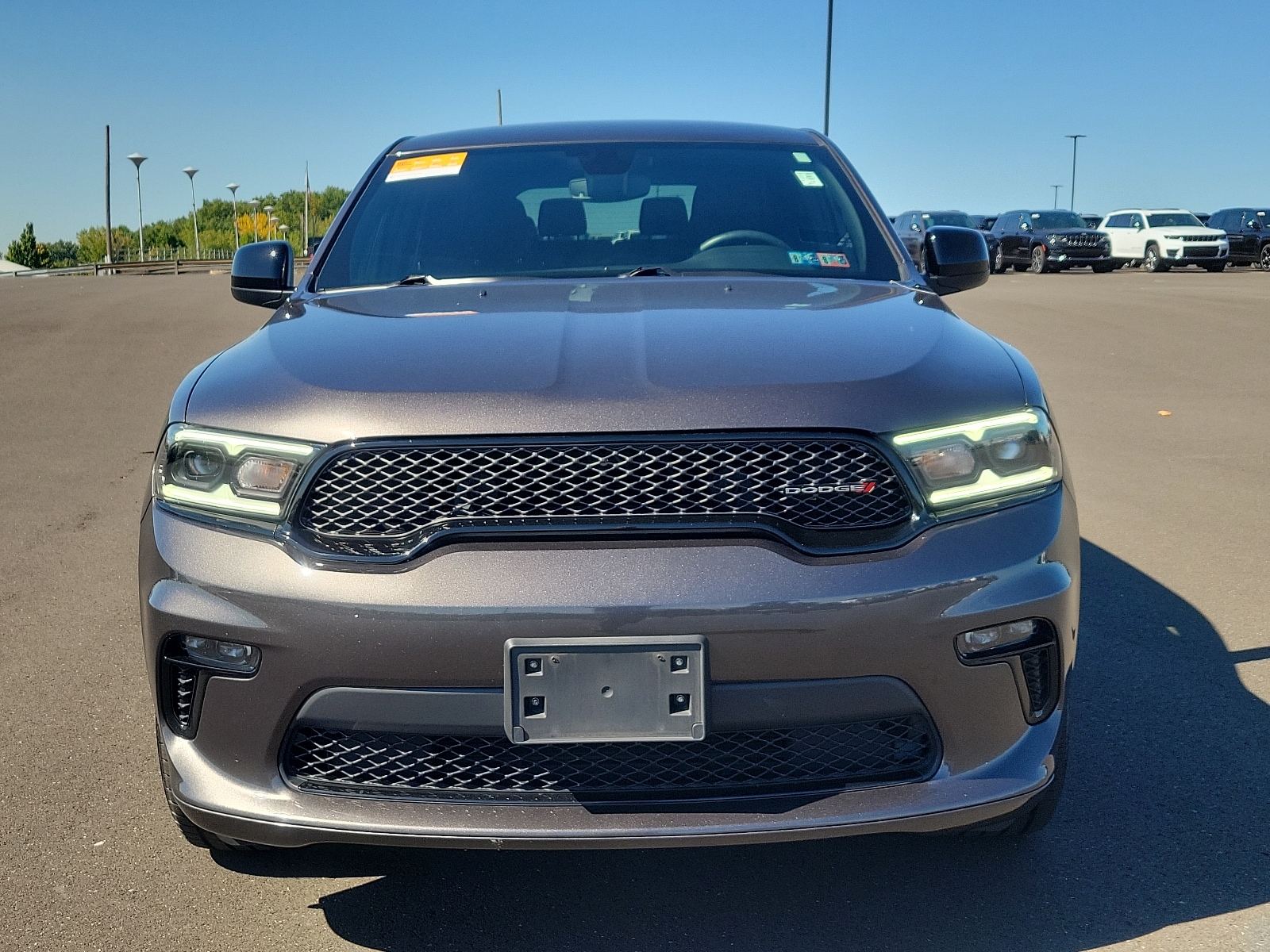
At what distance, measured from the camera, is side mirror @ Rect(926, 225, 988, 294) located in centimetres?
392

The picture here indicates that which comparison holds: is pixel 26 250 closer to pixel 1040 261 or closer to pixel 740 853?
pixel 1040 261

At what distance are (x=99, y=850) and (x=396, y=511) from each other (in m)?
1.27

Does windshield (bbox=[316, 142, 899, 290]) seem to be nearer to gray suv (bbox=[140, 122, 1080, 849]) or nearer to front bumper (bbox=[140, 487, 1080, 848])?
gray suv (bbox=[140, 122, 1080, 849])

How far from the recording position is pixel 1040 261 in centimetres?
3431

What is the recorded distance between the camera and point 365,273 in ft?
12.3

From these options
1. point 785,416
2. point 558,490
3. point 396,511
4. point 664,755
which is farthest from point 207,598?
point 785,416

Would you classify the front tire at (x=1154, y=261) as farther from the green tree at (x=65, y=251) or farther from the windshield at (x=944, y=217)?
the green tree at (x=65, y=251)

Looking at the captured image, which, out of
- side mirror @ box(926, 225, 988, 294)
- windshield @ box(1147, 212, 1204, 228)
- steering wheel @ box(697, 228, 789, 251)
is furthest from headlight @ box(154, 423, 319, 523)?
windshield @ box(1147, 212, 1204, 228)

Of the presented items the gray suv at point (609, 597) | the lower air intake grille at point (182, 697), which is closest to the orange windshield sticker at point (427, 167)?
the gray suv at point (609, 597)

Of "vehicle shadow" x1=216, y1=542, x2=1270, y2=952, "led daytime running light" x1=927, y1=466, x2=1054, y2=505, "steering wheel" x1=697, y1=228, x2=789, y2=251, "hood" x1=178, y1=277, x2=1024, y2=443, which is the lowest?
"vehicle shadow" x1=216, y1=542, x2=1270, y2=952

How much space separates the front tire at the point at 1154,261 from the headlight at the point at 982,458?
33.6 m

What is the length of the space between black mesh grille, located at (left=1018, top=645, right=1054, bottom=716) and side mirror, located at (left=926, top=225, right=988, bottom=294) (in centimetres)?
164

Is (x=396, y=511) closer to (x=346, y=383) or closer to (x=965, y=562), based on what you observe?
(x=346, y=383)

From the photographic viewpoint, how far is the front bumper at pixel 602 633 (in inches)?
89.4
